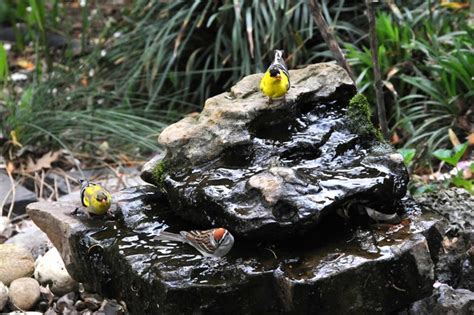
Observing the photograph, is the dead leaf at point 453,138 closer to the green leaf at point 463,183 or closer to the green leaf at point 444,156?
the green leaf at point 463,183

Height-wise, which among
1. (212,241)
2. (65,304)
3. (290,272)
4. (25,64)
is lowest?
(65,304)

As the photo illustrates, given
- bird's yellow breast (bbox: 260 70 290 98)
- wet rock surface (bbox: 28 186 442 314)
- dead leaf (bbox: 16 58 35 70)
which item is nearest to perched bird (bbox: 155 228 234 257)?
wet rock surface (bbox: 28 186 442 314)

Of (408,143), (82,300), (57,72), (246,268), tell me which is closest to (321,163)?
(246,268)

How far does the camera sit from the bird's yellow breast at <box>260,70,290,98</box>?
9.82ft

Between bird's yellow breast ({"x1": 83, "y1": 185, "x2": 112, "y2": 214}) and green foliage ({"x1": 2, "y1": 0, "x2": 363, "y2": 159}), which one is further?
green foliage ({"x1": 2, "y1": 0, "x2": 363, "y2": 159})

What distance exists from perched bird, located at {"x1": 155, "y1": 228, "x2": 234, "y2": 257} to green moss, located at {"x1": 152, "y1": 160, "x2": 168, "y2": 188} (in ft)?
1.44

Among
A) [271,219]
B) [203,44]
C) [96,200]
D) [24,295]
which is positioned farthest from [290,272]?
[203,44]

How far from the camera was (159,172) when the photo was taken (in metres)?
3.04

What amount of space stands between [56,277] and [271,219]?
138 centimetres

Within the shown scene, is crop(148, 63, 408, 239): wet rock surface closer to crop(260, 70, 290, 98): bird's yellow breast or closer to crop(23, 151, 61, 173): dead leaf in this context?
crop(260, 70, 290, 98): bird's yellow breast

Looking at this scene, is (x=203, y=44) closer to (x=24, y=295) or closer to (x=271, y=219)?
(x=24, y=295)

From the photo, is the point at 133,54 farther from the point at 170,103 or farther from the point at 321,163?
the point at 321,163

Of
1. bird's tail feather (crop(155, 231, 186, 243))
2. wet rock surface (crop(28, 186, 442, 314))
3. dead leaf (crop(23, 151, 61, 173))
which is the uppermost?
bird's tail feather (crop(155, 231, 186, 243))

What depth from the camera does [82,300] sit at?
338 cm
